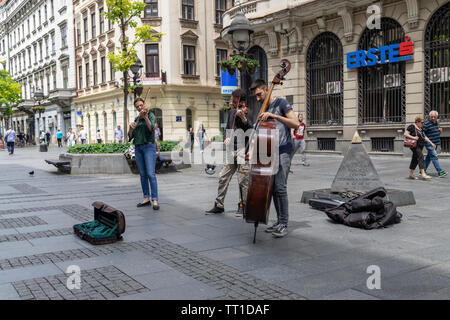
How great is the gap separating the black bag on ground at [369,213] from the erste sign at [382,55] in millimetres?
13209

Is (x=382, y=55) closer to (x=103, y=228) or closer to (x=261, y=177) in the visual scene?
(x=261, y=177)

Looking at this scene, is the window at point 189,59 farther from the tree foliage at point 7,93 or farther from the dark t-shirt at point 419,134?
the tree foliage at point 7,93

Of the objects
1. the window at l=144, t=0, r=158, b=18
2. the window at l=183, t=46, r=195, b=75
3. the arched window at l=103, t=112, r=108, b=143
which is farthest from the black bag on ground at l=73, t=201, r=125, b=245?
the arched window at l=103, t=112, r=108, b=143

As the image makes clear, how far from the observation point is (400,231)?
5.64m

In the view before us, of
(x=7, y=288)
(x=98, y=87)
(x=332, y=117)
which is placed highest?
(x=98, y=87)

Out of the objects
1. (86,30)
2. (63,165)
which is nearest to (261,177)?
(63,165)

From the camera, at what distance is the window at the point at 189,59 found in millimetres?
33750

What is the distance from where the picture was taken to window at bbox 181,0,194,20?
1323 inches

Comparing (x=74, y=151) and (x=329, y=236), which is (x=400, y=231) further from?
(x=74, y=151)

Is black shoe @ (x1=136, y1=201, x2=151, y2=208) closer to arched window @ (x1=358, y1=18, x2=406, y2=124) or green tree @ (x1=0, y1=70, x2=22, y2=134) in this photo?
arched window @ (x1=358, y1=18, x2=406, y2=124)

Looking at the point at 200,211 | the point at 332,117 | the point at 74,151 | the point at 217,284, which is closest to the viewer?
the point at 217,284

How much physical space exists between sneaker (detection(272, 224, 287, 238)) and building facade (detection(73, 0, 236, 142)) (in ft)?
86.8
